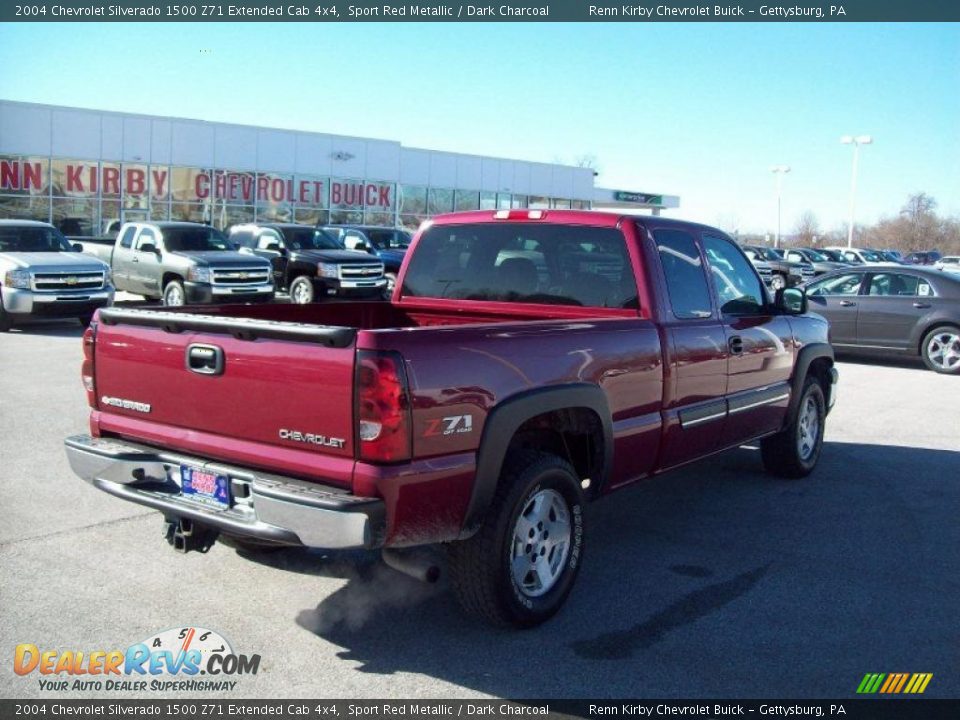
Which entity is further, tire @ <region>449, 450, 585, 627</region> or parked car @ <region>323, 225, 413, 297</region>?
parked car @ <region>323, 225, 413, 297</region>

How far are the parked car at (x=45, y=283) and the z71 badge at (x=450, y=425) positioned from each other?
13094 mm

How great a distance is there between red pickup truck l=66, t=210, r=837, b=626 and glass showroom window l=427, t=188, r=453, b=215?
3670 centimetres

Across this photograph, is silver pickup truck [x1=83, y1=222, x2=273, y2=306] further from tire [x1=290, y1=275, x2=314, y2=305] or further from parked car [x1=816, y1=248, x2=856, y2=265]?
parked car [x1=816, y1=248, x2=856, y2=265]

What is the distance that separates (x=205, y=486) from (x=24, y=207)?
30090 millimetres

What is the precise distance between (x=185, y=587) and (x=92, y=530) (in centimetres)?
114

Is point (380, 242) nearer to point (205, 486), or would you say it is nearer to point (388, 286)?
point (388, 286)

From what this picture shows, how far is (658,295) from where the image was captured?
529cm

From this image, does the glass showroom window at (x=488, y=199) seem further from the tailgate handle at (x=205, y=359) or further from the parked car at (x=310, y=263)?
the tailgate handle at (x=205, y=359)

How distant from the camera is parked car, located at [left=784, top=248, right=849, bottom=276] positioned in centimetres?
3544

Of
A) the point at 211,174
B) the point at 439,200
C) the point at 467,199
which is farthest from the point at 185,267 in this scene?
the point at 467,199

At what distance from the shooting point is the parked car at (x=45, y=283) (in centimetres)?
1487

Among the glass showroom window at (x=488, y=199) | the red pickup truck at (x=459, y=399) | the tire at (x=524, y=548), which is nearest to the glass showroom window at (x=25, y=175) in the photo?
the glass showroom window at (x=488, y=199)

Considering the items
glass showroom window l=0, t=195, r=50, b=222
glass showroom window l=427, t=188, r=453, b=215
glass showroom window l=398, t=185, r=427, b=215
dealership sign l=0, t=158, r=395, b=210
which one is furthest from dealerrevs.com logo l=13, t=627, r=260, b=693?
glass showroom window l=427, t=188, r=453, b=215

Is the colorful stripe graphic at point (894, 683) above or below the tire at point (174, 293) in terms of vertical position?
below
